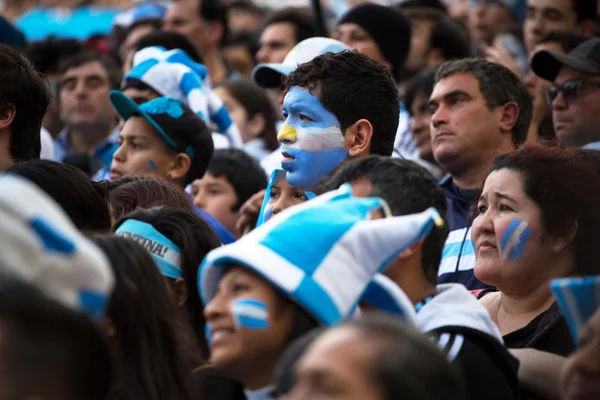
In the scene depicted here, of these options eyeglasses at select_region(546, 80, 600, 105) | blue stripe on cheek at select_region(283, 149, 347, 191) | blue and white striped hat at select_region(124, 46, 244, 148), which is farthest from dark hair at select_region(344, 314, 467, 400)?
blue and white striped hat at select_region(124, 46, 244, 148)

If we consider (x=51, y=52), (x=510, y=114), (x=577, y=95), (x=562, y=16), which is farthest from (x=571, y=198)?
(x=51, y=52)

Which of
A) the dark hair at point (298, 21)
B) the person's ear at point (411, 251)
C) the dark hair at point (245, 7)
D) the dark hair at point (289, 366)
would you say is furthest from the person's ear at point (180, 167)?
the dark hair at point (245, 7)

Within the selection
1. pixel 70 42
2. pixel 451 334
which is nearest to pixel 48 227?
pixel 451 334

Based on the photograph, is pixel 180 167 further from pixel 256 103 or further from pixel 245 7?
pixel 245 7

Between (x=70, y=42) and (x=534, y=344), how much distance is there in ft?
23.2

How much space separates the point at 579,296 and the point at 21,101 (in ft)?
9.46

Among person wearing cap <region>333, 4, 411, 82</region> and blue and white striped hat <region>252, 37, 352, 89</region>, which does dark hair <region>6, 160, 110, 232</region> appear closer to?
blue and white striped hat <region>252, 37, 352, 89</region>

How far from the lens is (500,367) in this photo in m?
3.30

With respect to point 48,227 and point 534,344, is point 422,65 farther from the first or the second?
point 48,227

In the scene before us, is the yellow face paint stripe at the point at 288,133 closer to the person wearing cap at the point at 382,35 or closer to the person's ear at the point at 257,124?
the person wearing cap at the point at 382,35

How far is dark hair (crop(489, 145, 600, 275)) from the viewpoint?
4.06 meters

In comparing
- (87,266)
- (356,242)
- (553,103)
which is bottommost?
(553,103)

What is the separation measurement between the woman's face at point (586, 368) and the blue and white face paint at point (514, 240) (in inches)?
48.2

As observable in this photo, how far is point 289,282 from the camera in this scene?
3037 millimetres
